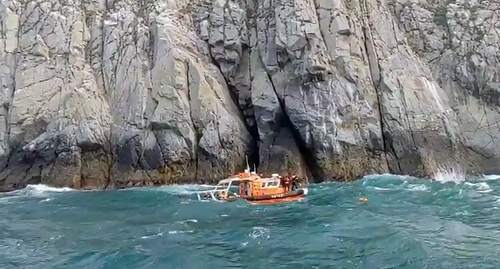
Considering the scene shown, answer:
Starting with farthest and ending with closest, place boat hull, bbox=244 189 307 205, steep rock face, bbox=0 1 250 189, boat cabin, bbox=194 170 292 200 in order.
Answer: steep rock face, bbox=0 1 250 189 → boat cabin, bbox=194 170 292 200 → boat hull, bbox=244 189 307 205

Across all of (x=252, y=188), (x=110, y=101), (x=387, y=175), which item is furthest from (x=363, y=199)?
(x=110, y=101)

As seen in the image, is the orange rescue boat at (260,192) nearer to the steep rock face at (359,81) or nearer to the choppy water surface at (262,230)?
the choppy water surface at (262,230)

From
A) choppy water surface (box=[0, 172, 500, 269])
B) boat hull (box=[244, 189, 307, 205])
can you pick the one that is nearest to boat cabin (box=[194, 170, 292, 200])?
boat hull (box=[244, 189, 307, 205])

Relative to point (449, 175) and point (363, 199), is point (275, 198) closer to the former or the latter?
point (363, 199)

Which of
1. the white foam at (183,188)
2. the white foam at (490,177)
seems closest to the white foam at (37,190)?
the white foam at (183,188)

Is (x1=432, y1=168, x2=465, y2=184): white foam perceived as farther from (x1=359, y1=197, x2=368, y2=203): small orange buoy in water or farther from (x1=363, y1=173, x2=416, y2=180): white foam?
(x1=359, y1=197, x2=368, y2=203): small orange buoy in water

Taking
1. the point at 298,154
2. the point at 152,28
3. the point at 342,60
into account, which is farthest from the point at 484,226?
the point at 152,28
